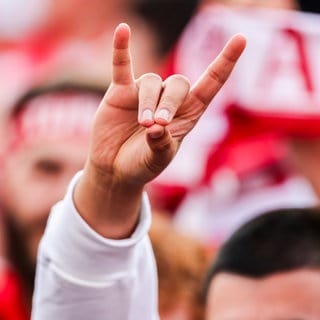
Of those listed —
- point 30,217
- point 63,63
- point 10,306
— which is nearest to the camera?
point 10,306

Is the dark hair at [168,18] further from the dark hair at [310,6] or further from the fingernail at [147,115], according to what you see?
the fingernail at [147,115]

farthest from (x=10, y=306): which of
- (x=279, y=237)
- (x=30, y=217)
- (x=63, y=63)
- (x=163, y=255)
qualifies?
(x=279, y=237)

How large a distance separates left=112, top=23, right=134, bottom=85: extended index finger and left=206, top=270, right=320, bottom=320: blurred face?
21.4 inches

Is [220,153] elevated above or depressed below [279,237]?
below

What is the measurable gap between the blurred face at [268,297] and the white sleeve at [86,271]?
0.29 m

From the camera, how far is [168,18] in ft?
14.1

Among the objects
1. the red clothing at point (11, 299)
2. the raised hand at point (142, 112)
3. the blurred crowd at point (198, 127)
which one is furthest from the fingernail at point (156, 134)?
the red clothing at point (11, 299)

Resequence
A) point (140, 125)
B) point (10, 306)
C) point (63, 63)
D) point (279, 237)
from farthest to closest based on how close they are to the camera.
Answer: point (63, 63), point (10, 306), point (279, 237), point (140, 125)

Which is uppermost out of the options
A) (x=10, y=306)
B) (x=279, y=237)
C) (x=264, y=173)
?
(x=279, y=237)

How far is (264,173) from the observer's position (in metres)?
3.93

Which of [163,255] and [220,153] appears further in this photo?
[220,153]

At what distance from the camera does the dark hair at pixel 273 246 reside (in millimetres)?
2498

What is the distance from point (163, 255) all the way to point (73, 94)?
980 mm

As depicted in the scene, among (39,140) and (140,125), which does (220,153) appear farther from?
(140,125)
